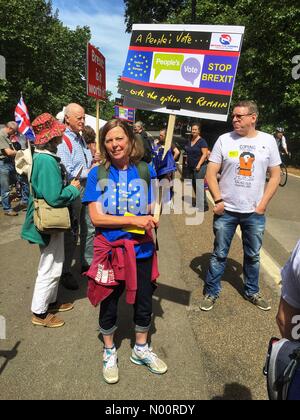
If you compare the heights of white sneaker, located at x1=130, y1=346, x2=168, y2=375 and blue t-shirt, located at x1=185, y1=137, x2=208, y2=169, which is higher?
blue t-shirt, located at x1=185, y1=137, x2=208, y2=169

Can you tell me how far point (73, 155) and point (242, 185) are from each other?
1.88 metres

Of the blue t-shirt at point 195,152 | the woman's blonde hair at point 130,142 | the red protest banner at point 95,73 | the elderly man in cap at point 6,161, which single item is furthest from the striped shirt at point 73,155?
the blue t-shirt at point 195,152

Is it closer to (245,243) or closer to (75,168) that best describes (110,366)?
(245,243)

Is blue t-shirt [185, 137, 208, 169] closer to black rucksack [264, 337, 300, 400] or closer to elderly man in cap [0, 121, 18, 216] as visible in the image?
elderly man in cap [0, 121, 18, 216]

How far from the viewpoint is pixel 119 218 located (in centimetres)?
242

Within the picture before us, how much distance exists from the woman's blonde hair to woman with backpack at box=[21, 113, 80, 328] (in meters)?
0.65

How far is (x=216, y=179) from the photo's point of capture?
352cm

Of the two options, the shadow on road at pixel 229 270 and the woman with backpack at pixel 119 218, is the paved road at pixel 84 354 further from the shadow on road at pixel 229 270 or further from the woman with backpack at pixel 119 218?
the shadow on road at pixel 229 270

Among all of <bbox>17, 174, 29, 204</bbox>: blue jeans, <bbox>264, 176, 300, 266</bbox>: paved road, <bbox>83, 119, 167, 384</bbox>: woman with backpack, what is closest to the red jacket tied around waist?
<bbox>83, 119, 167, 384</bbox>: woman with backpack

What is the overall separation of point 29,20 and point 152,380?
2670 centimetres

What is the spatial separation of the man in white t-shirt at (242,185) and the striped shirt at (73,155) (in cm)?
147

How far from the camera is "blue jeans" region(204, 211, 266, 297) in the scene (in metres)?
3.53
